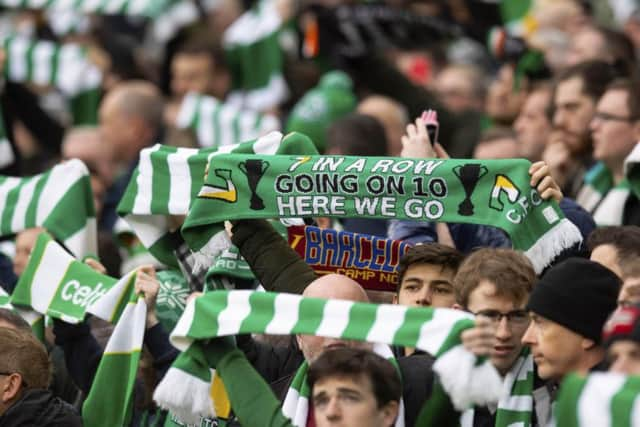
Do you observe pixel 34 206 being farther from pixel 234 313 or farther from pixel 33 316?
pixel 234 313

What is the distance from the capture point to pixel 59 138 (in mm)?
13281

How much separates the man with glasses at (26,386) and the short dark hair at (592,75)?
366cm

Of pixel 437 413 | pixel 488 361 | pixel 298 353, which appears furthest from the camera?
pixel 298 353

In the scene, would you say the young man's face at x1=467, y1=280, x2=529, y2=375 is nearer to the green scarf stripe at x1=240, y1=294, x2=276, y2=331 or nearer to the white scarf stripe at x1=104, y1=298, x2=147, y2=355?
the green scarf stripe at x1=240, y1=294, x2=276, y2=331

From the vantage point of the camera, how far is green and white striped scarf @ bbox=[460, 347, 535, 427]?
21.3 feet

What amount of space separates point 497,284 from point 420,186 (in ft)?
2.03

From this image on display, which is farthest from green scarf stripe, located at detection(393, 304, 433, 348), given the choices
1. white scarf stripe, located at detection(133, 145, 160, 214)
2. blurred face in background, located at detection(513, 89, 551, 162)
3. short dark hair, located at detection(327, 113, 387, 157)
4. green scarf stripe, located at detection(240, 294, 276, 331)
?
blurred face in background, located at detection(513, 89, 551, 162)

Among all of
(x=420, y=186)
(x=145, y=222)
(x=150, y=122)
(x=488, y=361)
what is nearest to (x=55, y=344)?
(x=145, y=222)

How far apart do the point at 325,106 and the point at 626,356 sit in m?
6.58

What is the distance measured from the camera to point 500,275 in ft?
21.6

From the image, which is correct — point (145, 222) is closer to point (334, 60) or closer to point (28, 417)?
point (28, 417)

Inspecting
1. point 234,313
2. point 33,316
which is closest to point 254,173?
point 234,313

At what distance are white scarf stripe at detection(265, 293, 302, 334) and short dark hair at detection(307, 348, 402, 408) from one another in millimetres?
172

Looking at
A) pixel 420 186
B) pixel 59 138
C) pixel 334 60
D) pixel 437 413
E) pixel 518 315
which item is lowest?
pixel 437 413
